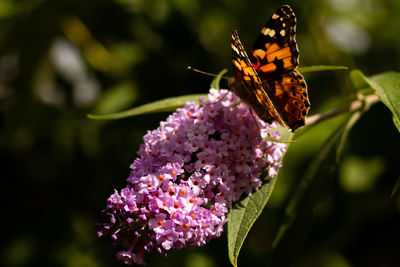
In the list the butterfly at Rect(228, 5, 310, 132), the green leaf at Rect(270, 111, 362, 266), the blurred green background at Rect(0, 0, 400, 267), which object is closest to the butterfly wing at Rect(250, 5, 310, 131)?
the butterfly at Rect(228, 5, 310, 132)

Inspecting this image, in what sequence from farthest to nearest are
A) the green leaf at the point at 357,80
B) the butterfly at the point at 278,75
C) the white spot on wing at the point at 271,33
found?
1. the green leaf at the point at 357,80
2. the white spot on wing at the point at 271,33
3. the butterfly at the point at 278,75

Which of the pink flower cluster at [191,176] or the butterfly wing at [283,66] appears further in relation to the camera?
the butterfly wing at [283,66]

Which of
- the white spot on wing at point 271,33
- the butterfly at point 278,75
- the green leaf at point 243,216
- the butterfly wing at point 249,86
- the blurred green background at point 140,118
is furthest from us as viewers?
the blurred green background at point 140,118

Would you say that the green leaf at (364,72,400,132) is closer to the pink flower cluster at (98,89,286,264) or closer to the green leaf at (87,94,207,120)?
the pink flower cluster at (98,89,286,264)

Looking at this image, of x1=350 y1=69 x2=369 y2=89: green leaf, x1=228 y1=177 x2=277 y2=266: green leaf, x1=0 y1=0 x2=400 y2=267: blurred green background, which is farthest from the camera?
x1=0 y1=0 x2=400 y2=267: blurred green background

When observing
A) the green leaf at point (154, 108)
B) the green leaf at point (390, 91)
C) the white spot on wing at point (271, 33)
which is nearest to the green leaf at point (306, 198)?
the green leaf at point (390, 91)

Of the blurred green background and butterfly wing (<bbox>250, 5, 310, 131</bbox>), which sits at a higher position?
butterfly wing (<bbox>250, 5, 310, 131</bbox>)

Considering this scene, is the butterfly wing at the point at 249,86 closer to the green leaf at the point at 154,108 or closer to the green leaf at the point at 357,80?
the green leaf at the point at 154,108

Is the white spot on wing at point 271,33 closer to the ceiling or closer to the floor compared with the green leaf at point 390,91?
closer to the ceiling
